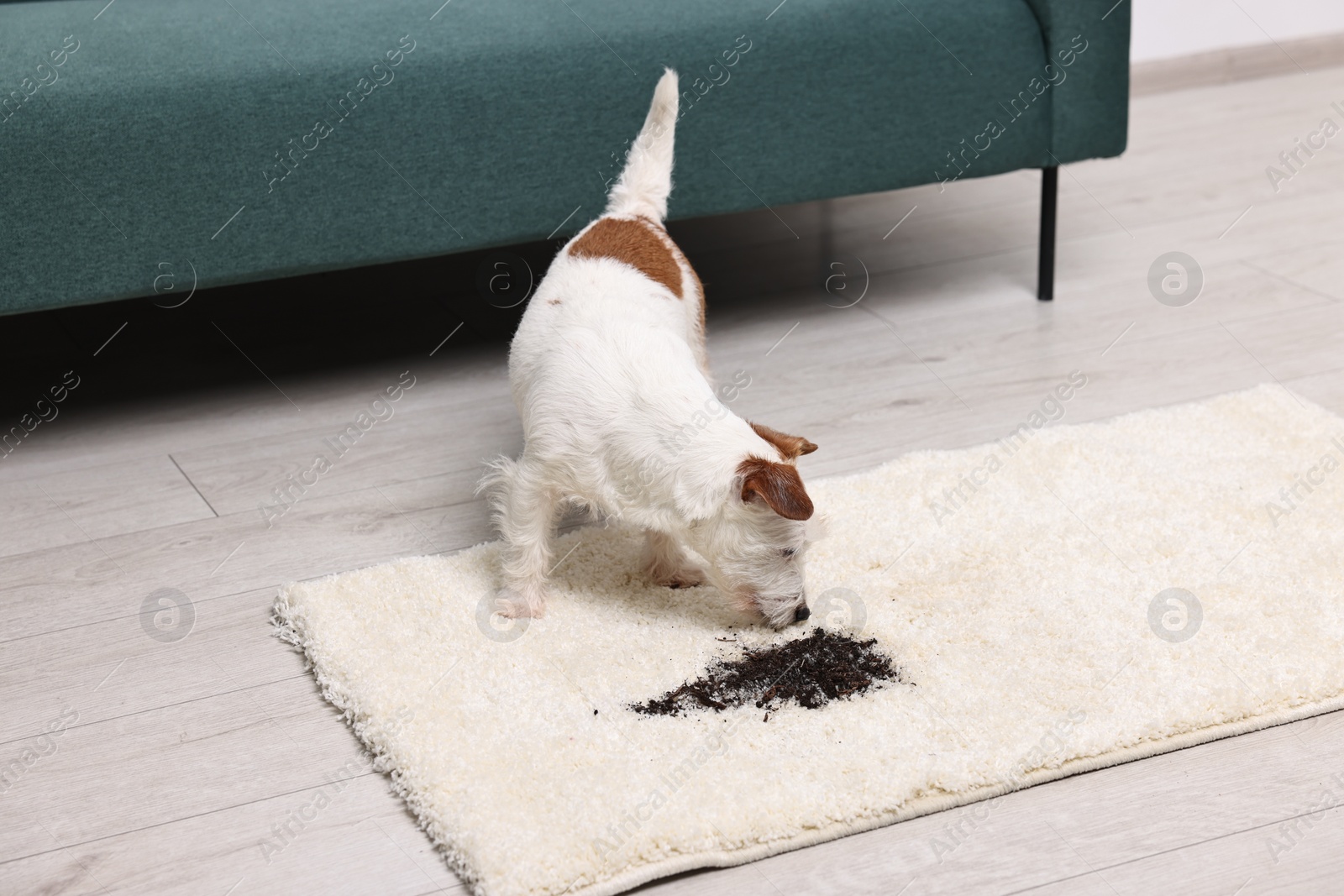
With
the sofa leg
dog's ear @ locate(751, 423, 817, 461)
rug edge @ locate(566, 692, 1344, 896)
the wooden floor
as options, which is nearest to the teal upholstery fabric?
the sofa leg

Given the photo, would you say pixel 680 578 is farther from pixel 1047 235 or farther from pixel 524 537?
pixel 1047 235

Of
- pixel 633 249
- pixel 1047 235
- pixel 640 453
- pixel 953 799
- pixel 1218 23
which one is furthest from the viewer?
pixel 1218 23

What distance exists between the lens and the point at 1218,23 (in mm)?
4543

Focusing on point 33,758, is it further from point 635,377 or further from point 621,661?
point 635,377

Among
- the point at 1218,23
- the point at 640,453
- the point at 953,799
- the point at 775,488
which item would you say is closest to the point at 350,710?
the point at 640,453

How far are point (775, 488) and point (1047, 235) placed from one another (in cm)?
158

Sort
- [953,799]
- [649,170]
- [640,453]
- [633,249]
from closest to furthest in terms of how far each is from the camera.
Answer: [953,799]
[640,453]
[633,249]
[649,170]

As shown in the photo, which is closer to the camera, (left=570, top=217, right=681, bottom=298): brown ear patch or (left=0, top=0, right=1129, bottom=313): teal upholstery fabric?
(left=570, top=217, right=681, bottom=298): brown ear patch

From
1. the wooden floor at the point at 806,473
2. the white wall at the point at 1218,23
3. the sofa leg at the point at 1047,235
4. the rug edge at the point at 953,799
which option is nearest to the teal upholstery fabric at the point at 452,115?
the sofa leg at the point at 1047,235

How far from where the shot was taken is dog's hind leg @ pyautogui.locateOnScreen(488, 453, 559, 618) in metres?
1.68

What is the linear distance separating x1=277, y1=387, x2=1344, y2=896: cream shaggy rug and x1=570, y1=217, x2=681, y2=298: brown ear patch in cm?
38

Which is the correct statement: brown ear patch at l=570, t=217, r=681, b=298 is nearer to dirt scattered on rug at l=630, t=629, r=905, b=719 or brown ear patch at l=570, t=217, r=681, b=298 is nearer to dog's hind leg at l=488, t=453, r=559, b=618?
dog's hind leg at l=488, t=453, r=559, b=618

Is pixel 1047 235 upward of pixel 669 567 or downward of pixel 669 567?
downward

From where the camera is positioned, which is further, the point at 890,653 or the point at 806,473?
the point at 806,473
